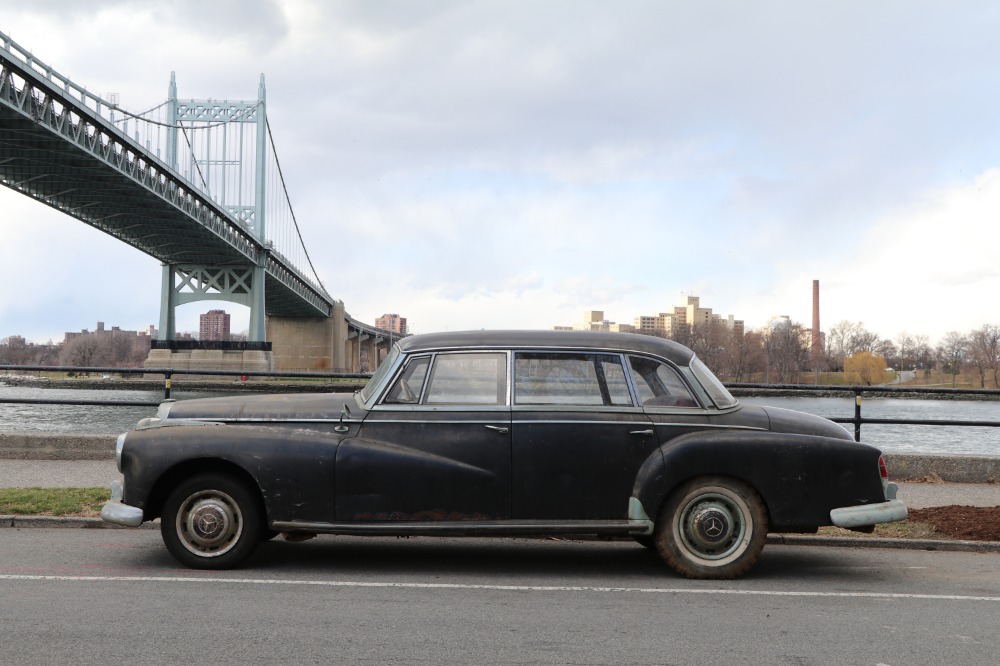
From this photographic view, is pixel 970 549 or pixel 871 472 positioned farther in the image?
pixel 970 549

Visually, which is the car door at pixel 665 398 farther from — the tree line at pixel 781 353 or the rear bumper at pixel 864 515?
the tree line at pixel 781 353

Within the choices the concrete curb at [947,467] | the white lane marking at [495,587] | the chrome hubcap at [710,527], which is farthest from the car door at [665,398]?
the concrete curb at [947,467]

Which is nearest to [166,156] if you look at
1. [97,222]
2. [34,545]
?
[97,222]

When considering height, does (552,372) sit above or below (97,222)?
below

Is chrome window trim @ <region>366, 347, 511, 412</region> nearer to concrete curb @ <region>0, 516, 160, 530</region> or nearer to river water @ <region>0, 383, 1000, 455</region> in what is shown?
concrete curb @ <region>0, 516, 160, 530</region>

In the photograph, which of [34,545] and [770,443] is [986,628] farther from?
[34,545]

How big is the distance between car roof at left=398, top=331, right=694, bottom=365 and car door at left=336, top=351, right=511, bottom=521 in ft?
1.37

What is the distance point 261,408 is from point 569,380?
2.06 metres

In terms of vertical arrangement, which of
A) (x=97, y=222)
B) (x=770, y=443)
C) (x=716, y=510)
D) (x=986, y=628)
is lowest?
(x=986, y=628)

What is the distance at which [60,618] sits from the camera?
466 cm

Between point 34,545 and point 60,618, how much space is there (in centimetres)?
230

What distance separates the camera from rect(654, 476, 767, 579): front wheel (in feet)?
19.0

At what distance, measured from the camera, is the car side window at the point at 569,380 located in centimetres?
591

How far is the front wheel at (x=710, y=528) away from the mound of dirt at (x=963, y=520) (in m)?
2.48
